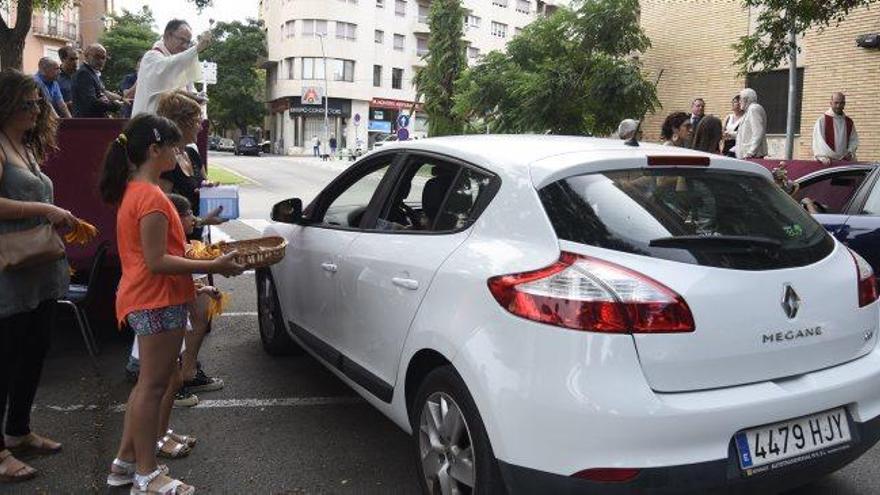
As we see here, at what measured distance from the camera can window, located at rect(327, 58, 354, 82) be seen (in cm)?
5709

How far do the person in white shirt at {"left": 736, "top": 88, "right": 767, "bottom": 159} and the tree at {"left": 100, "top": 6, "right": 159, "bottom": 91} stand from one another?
190ft

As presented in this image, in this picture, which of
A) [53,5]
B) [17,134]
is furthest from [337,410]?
[53,5]

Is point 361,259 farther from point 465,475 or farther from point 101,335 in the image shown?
point 101,335

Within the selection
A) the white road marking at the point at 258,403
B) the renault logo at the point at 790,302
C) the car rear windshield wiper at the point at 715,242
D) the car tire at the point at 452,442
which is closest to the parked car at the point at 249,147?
the white road marking at the point at 258,403

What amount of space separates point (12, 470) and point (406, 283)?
201 cm

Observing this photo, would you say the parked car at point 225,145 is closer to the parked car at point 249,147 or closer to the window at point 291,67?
the parked car at point 249,147

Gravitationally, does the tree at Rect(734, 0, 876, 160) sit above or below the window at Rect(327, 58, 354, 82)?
below

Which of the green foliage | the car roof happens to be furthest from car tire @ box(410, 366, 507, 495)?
the green foliage

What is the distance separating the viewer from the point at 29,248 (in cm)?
322

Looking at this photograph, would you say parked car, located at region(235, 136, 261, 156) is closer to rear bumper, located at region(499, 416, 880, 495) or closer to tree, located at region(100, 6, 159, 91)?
tree, located at region(100, 6, 159, 91)

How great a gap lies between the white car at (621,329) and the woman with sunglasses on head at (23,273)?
61.5 inches

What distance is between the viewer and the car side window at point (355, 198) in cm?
396

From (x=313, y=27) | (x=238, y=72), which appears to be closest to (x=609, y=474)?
(x=313, y=27)

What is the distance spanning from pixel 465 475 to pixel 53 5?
44.6 ft
